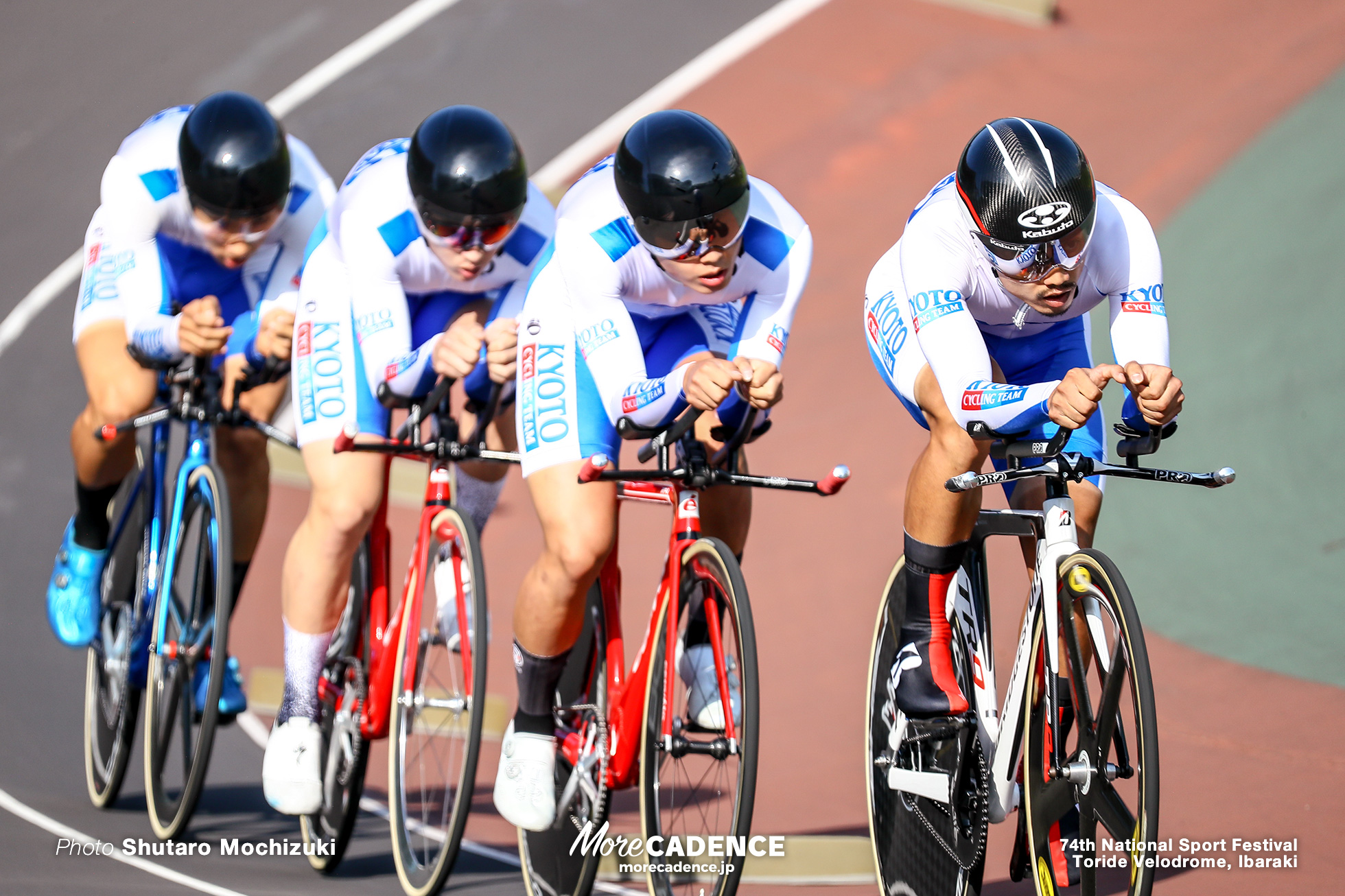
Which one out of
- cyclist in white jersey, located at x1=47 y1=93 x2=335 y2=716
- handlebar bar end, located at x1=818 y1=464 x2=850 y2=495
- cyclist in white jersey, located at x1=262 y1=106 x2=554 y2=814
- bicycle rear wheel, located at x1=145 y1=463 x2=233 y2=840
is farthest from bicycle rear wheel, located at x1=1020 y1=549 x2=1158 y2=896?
cyclist in white jersey, located at x1=47 y1=93 x2=335 y2=716

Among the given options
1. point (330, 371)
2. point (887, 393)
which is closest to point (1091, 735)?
point (330, 371)

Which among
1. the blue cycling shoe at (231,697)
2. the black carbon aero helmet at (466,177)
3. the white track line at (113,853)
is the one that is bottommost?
the white track line at (113,853)

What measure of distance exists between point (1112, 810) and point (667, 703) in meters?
1.25

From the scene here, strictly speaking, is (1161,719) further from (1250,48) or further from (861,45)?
(861,45)

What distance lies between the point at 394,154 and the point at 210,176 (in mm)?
644

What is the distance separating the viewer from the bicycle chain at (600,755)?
4219 mm

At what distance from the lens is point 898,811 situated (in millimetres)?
→ 3971

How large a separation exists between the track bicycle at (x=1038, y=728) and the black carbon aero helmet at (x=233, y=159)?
8.70 ft

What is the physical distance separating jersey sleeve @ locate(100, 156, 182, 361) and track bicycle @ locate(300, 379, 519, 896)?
124 cm

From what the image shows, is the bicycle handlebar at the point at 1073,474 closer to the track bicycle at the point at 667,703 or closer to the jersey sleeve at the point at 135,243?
the track bicycle at the point at 667,703

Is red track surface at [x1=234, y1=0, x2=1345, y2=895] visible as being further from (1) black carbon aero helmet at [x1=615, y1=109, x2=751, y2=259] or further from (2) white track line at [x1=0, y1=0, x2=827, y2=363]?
(1) black carbon aero helmet at [x1=615, y1=109, x2=751, y2=259]

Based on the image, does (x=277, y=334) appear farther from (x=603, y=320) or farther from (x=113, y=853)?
(x=113, y=853)

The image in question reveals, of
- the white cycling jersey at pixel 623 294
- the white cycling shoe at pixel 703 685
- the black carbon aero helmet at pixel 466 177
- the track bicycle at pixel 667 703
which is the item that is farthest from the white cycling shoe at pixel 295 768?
the black carbon aero helmet at pixel 466 177

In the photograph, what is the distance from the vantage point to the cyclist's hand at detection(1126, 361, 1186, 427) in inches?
123
